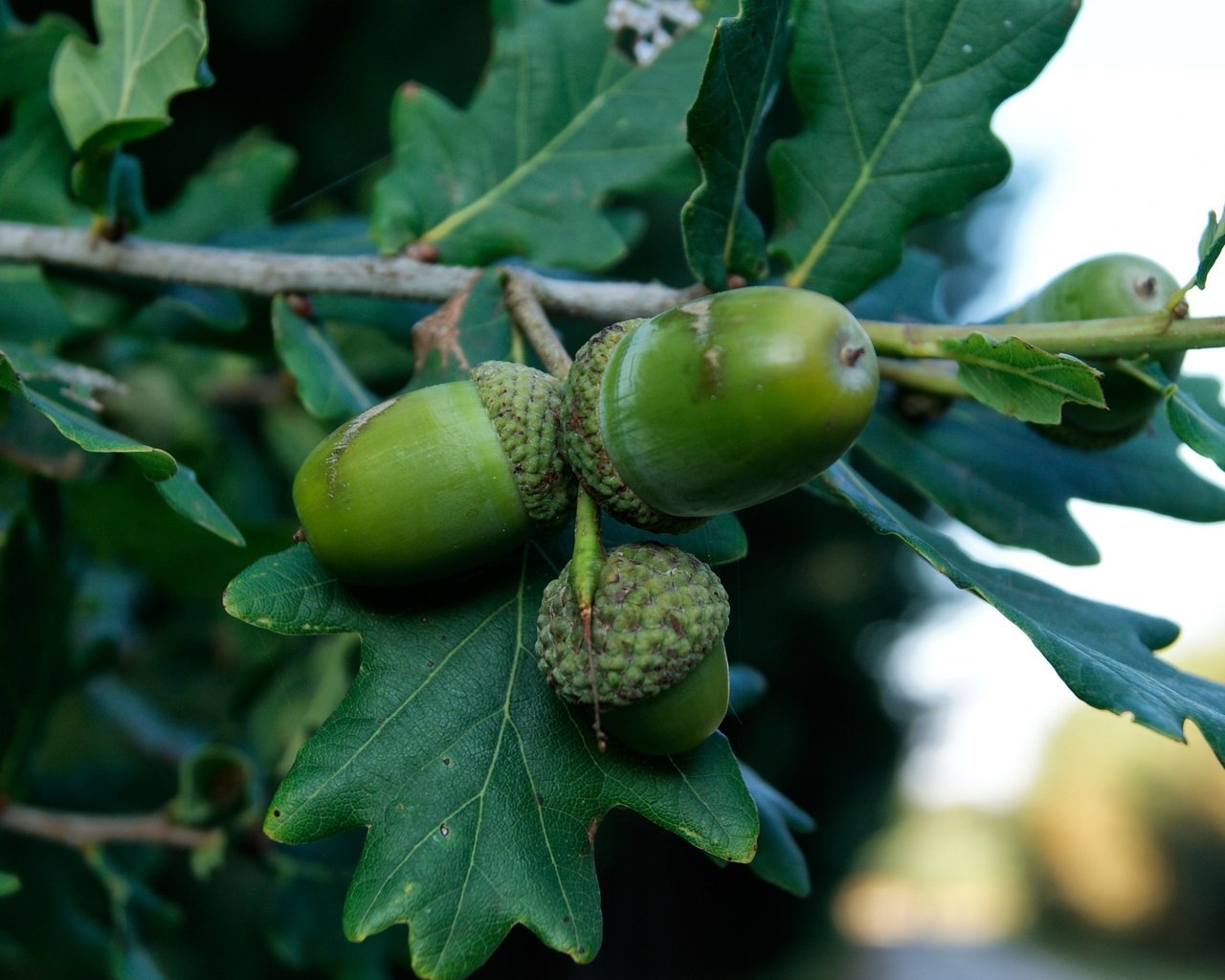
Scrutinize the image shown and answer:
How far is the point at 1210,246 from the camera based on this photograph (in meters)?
0.82

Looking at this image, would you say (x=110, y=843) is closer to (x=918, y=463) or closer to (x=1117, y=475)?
(x=918, y=463)

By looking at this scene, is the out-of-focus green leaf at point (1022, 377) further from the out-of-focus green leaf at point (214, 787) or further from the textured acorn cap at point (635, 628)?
the out-of-focus green leaf at point (214, 787)

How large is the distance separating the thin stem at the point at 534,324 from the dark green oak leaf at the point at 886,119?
27 cm

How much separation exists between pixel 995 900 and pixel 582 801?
29.8 metres

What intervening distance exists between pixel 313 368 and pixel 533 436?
1.71 ft

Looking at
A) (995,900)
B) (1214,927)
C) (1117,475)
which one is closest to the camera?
(1117,475)

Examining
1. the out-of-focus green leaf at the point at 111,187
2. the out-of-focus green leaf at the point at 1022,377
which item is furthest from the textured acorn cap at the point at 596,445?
the out-of-focus green leaf at the point at 111,187

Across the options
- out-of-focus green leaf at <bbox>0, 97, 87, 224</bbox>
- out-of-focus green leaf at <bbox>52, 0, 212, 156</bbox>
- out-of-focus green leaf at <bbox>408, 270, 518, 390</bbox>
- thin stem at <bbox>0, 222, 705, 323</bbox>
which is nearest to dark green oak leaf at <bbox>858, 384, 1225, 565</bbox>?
thin stem at <bbox>0, 222, 705, 323</bbox>

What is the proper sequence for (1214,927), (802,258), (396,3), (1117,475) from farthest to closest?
(1214,927) → (396,3) → (1117,475) → (802,258)

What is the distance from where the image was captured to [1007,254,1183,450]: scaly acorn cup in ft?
3.15

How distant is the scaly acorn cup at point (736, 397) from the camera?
27.7 inches

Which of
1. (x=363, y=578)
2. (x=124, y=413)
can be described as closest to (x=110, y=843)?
(x=124, y=413)

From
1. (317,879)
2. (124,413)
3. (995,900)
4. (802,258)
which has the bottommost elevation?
(995,900)

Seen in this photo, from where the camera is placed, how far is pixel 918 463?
48.6 inches
